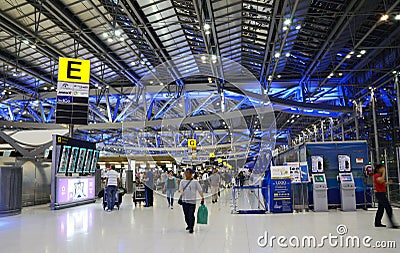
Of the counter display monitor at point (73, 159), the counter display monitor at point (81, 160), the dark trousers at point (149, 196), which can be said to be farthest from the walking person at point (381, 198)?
the counter display monitor at point (81, 160)

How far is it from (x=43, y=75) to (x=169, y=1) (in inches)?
543

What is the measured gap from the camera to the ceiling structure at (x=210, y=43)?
580 inches

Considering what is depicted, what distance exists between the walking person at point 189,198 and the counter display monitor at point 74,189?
850cm

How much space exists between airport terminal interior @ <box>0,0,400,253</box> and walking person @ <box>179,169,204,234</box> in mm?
26

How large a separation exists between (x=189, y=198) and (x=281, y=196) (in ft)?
17.2

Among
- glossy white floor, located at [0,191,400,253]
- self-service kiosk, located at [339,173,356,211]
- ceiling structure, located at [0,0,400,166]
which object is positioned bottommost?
glossy white floor, located at [0,191,400,253]

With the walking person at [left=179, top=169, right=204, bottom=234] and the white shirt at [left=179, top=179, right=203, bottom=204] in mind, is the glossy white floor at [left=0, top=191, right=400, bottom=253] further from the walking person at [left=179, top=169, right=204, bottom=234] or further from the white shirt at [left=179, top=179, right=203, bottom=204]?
the white shirt at [left=179, top=179, right=203, bottom=204]

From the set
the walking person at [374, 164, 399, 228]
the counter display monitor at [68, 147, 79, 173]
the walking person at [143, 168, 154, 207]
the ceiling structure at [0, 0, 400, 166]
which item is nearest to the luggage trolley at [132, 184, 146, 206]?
the walking person at [143, 168, 154, 207]

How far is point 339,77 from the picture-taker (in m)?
25.8

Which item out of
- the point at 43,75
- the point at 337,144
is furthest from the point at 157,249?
the point at 43,75

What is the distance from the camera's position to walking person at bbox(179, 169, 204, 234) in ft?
27.0

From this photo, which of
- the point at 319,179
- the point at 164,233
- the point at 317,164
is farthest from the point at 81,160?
the point at 319,179

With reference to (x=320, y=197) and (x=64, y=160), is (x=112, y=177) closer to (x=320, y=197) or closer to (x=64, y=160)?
(x=64, y=160)

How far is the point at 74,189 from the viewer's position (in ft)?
54.0
